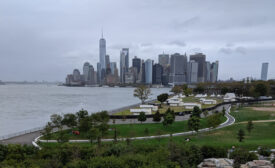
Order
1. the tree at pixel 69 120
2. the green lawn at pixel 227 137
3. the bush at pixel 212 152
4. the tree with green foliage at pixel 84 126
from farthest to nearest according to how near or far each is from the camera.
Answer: the tree at pixel 69 120, the tree with green foliage at pixel 84 126, the green lawn at pixel 227 137, the bush at pixel 212 152

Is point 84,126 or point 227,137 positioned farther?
point 84,126

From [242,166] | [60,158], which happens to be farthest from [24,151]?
[242,166]

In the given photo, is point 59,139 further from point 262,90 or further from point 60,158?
point 262,90

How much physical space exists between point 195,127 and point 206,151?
10.6m

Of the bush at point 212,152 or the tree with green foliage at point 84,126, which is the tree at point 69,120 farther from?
the bush at point 212,152

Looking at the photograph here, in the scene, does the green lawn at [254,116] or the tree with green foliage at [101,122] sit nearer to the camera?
the tree with green foliage at [101,122]

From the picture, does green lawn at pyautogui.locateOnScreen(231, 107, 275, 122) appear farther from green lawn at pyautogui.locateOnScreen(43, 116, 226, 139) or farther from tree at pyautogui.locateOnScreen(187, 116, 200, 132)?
tree at pyautogui.locateOnScreen(187, 116, 200, 132)

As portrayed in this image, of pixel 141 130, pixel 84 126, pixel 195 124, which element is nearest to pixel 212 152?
pixel 195 124

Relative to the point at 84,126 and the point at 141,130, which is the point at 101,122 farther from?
the point at 141,130

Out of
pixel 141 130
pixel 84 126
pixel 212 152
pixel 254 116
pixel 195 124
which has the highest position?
pixel 212 152

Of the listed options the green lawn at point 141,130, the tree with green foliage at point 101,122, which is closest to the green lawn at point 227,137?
the tree with green foliage at point 101,122

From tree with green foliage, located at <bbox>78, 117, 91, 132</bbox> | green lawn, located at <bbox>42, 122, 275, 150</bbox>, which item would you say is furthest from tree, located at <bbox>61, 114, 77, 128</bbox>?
green lawn, located at <bbox>42, 122, 275, 150</bbox>

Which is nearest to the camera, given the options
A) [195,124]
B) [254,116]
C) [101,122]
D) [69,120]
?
[195,124]

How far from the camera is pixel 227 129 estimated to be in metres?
26.3
